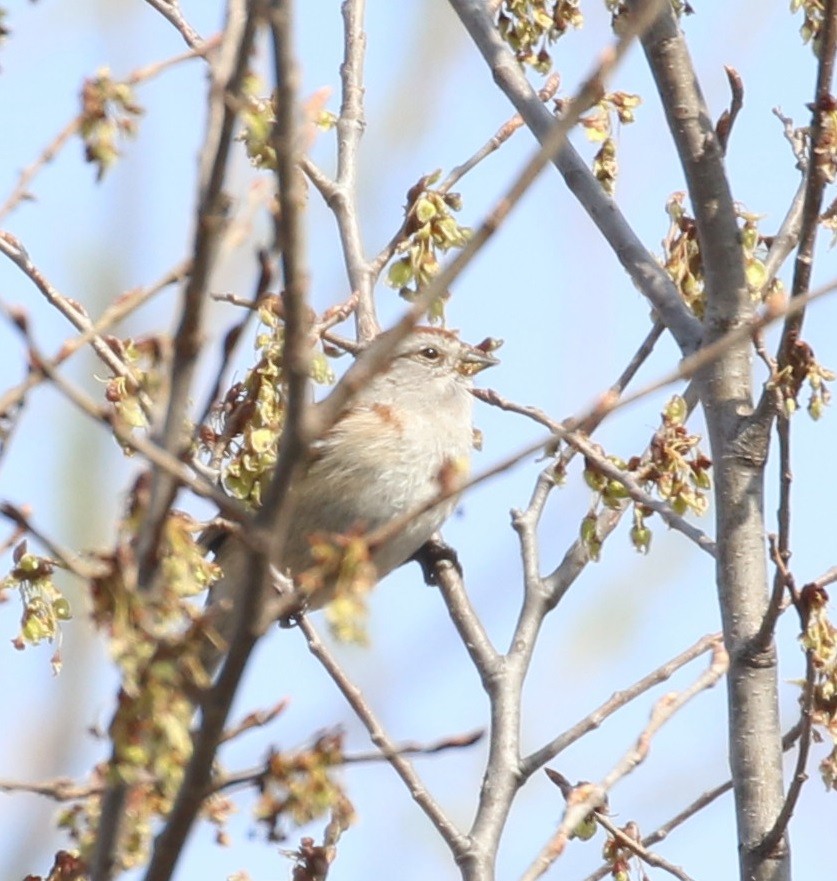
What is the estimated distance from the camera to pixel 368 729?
129 inches

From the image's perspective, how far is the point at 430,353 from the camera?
5781mm

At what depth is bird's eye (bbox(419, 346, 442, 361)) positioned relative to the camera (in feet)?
18.9

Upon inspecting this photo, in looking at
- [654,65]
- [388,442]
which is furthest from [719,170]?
[388,442]

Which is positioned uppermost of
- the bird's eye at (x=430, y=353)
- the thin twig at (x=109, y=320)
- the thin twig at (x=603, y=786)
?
the bird's eye at (x=430, y=353)

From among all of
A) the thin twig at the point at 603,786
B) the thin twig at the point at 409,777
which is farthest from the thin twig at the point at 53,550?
the thin twig at the point at 409,777

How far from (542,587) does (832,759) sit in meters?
0.90

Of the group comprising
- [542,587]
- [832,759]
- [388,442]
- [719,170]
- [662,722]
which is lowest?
[662,722]

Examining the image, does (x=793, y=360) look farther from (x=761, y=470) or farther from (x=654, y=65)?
(x=654, y=65)

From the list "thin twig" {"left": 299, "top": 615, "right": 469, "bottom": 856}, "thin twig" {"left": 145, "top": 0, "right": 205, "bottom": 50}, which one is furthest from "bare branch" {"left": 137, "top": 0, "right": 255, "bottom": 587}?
"thin twig" {"left": 145, "top": 0, "right": 205, "bottom": 50}

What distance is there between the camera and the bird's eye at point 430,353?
5773 mm

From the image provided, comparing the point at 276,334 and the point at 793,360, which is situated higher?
the point at 276,334

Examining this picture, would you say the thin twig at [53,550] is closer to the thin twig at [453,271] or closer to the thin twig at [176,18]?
the thin twig at [453,271]

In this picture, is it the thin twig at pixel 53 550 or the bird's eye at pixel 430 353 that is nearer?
the thin twig at pixel 53 550

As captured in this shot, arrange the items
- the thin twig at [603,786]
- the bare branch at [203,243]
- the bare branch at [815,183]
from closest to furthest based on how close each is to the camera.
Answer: the bare branch at [203,243]
the thin twig at [603,786]
the bare branch at [815,183]
